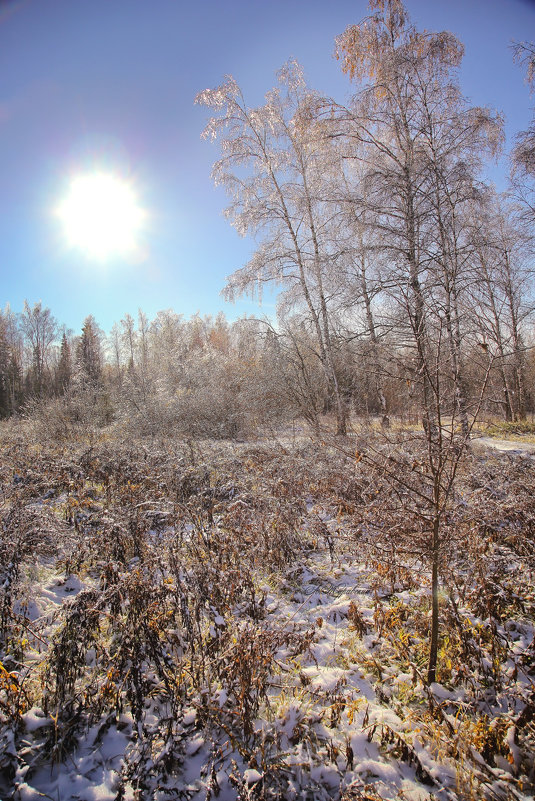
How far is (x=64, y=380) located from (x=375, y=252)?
35.1 metres

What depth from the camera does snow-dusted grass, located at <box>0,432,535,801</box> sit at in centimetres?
181

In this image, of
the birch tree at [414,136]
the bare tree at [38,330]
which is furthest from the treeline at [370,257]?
the bare tree at [38,330]

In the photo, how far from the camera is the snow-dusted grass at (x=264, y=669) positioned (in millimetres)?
1806

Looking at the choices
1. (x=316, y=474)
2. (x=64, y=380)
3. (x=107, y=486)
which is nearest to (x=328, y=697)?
(x=316, y=474)

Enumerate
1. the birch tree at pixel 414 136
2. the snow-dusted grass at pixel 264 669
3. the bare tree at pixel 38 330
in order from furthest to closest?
the bare tree at pixel 38 330 < the birch tree at pixel 414 136 < the snow-dusted grass at pixel 264 669

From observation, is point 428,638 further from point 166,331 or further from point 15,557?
point 166,331

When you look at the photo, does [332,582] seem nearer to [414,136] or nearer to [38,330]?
[414,136]

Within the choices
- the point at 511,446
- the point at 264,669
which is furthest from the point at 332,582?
the point at 511,446

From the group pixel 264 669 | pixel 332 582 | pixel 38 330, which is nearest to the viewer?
pixel 264 669

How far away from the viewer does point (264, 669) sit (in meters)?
2.22

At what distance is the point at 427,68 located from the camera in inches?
294

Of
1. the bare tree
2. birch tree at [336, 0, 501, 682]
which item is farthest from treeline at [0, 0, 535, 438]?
the bare tree

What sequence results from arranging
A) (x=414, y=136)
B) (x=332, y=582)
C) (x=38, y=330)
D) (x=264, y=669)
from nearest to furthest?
(x=264, y=669) → (x=332, y=582) → (x=414, y=136) → (x=38, y=330)

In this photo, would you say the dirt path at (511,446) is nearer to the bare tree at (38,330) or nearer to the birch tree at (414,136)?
the birch tree at (414,136)
